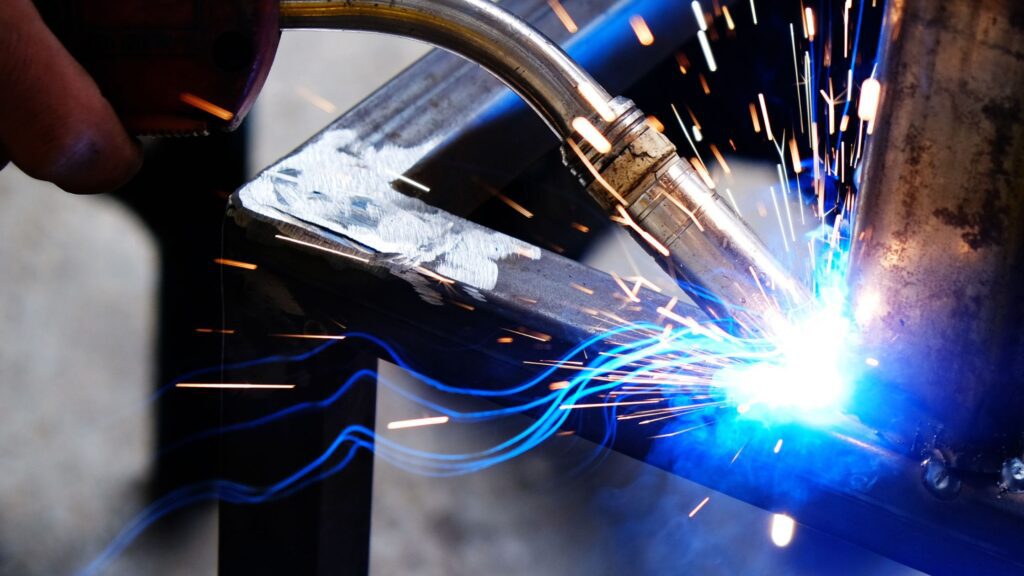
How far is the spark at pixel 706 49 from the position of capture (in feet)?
3.73

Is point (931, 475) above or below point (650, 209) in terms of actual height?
below

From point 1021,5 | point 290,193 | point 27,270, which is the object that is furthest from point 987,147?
point 27,270

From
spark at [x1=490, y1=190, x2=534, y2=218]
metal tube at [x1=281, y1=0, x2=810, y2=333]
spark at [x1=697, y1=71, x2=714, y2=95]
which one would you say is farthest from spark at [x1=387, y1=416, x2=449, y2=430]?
metal tube at [x1=281, y1=0, x2=810, y2=333]

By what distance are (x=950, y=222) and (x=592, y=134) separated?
216mm

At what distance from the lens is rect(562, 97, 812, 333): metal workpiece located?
573 mm

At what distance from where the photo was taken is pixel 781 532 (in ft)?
4.14

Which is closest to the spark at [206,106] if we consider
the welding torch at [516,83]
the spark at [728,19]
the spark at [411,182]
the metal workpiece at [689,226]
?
the welding torch at [516,83]

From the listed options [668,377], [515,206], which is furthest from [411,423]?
[668,377]

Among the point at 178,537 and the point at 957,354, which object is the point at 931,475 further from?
the point at 178,537

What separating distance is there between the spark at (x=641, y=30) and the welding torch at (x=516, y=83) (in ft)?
1.24

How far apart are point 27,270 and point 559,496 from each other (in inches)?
38.1

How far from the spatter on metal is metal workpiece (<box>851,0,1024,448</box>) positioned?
0.24 metres

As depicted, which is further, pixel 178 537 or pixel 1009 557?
pixel 178 537

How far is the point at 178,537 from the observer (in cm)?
156
